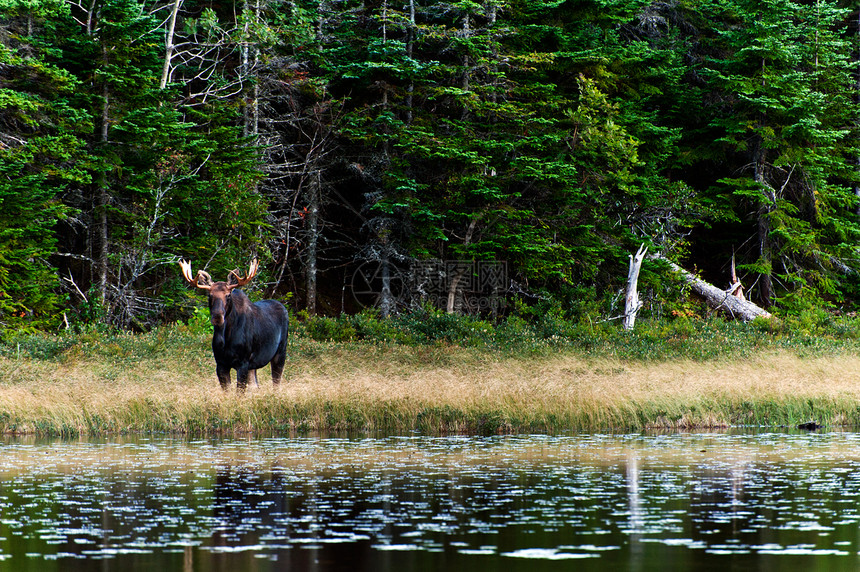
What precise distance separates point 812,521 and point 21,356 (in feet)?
54.5

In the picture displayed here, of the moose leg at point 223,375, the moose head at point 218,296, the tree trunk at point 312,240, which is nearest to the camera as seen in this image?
the moose head at point 218,296

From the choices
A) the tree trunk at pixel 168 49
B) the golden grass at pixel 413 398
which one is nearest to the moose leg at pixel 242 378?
the golden grass at pixel 413 398

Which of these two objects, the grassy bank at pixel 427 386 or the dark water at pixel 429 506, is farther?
the grassy bank at pixel 427 386

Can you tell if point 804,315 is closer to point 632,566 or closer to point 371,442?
point 371,442

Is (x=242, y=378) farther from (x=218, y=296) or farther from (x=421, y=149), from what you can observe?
(x=421, y=149)

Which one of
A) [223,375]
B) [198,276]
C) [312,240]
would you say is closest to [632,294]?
[312,240]

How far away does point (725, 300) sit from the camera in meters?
31.5

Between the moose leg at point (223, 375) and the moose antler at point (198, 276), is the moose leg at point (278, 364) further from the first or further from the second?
the moose antler at point (198, 276)

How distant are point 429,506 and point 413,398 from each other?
740 cm

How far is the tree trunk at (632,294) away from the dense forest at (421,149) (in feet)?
2.31

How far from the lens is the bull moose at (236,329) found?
16.2 metres

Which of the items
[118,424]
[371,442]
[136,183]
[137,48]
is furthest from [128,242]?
[371,442]

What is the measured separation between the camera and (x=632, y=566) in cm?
650

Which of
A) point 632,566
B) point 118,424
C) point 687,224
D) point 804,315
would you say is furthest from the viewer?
point 687,224
